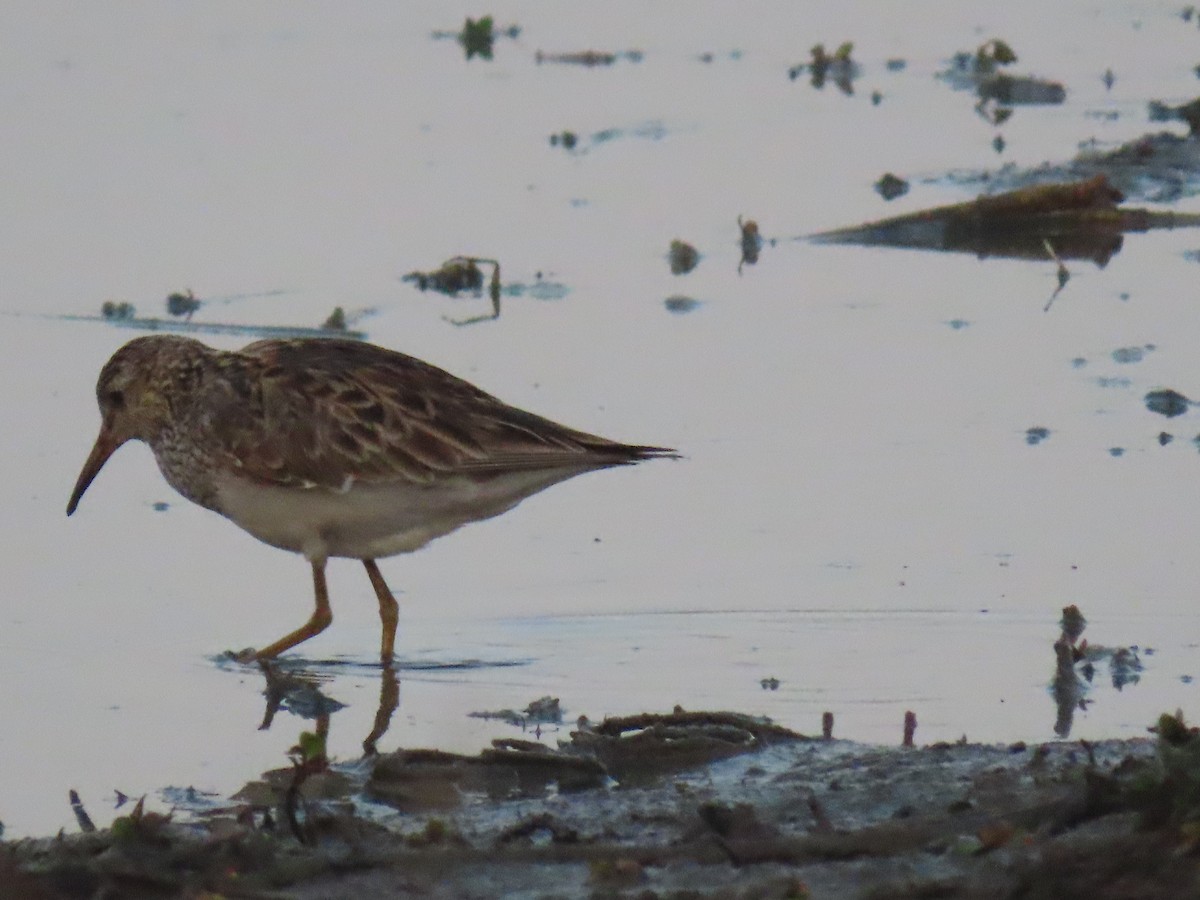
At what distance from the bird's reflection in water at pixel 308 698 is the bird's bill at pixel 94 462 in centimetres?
117

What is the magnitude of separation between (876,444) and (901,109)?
232 inches

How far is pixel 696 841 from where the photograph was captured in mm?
A: 4887

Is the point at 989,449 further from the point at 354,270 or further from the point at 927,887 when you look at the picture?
the point at 927,887

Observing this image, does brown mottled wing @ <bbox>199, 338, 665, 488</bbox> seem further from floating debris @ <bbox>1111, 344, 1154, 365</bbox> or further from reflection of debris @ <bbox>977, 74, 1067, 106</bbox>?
reflection of debris @ <bbox>977, 74, 1067, 106</bbox>

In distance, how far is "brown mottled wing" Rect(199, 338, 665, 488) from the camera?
7312mm

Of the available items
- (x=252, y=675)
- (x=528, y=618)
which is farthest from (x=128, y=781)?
(x=528, y=618)

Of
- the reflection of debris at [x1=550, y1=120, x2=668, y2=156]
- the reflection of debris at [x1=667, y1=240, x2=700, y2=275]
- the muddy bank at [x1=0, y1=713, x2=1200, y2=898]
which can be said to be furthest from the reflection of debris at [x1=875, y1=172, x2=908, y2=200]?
the muddy bank at [x1=0, y1=713, x2=1200, y2=898]

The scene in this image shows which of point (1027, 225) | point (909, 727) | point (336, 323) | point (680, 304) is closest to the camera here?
point (909, 727)

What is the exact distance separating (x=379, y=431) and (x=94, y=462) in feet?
3.36

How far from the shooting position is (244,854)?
15.8ft

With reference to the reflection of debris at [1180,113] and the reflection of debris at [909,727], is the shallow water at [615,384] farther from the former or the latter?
the reflection of debris at [1180,113]

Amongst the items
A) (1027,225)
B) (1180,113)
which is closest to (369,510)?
(1027,225)

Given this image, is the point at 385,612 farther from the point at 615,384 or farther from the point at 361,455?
the point at 615,384

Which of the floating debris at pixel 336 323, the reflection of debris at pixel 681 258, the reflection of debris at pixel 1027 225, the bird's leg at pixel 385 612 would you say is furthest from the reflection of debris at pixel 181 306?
the bird's leg at pixel 385 612
